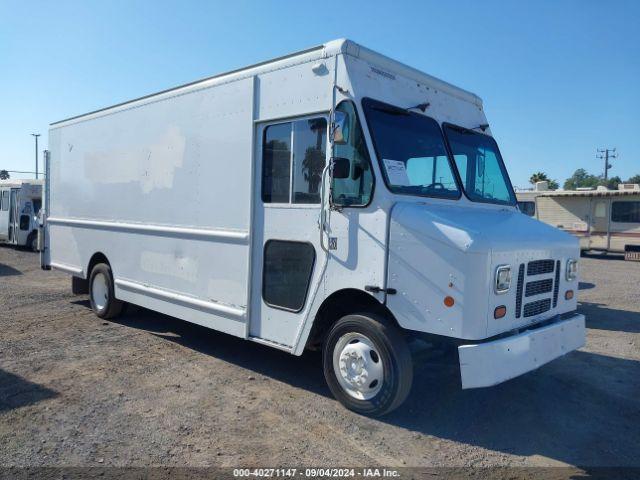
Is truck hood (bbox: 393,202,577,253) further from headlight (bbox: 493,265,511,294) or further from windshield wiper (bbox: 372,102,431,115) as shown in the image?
windshield wiper (bbox: 372,102,431,115)

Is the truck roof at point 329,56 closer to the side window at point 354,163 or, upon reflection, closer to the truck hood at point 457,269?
the side window at point 354,163

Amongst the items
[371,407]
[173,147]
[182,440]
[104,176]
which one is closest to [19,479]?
[182,440]

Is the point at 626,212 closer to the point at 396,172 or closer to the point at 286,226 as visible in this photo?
the point at 396,172

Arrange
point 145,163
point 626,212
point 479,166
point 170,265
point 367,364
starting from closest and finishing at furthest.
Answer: point 367,364
point 479,166
point 170,265
point 145,163
point 626,212

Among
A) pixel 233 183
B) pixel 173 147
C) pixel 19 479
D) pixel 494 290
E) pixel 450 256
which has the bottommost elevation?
pixel 19 479

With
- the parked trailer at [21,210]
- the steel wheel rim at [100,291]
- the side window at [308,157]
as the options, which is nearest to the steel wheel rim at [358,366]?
the side window at [308,157]

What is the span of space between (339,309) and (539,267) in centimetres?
183

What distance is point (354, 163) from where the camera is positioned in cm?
456

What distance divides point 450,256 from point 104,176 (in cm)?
581

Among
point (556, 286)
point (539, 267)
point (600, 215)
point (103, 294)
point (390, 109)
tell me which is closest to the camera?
point (539, 267)

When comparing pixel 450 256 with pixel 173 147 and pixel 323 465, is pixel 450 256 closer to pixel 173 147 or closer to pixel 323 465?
pixel 323 465

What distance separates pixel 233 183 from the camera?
5.69 metres

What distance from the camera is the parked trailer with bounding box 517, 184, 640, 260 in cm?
1997

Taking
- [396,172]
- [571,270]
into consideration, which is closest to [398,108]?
[396,172]
